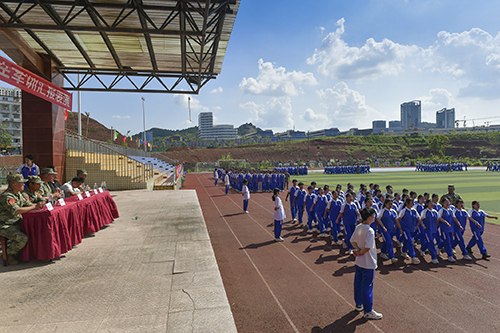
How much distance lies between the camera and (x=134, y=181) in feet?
64.0

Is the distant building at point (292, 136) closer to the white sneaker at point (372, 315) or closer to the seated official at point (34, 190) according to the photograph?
the seated official at point (34, 190)

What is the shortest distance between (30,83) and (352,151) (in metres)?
89.5

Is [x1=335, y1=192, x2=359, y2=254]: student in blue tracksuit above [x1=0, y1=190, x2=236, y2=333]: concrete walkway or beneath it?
above

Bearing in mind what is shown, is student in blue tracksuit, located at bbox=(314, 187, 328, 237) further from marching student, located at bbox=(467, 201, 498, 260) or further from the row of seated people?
the row of seated people

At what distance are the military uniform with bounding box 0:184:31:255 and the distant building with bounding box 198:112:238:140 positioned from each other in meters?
182

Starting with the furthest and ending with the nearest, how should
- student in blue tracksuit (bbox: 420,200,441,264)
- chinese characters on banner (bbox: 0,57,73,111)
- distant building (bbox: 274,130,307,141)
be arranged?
distant building (bbox: 274,130,307,141), chinese characters on banner (bbox: 0,57,73,111), student in blue tracksuit (bbox: 420,200,441,264)

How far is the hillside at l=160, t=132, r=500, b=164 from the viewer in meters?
83.4

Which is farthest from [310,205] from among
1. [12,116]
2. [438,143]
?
[438,143]

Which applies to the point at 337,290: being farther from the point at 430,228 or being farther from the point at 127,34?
the point at 127,34

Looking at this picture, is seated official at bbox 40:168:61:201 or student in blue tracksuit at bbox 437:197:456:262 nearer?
seated official at bbox 40:168:61:201

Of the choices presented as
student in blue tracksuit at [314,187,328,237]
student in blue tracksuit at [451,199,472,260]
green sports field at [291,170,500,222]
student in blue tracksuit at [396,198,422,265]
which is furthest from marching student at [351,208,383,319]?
green sports field at [291,170,500,222]

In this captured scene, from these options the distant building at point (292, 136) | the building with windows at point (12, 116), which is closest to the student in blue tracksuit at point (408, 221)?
the building with windows at point (12, 116)

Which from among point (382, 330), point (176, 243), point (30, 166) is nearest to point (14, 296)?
point (176, 243)

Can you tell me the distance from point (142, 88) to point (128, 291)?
40.1 ft
